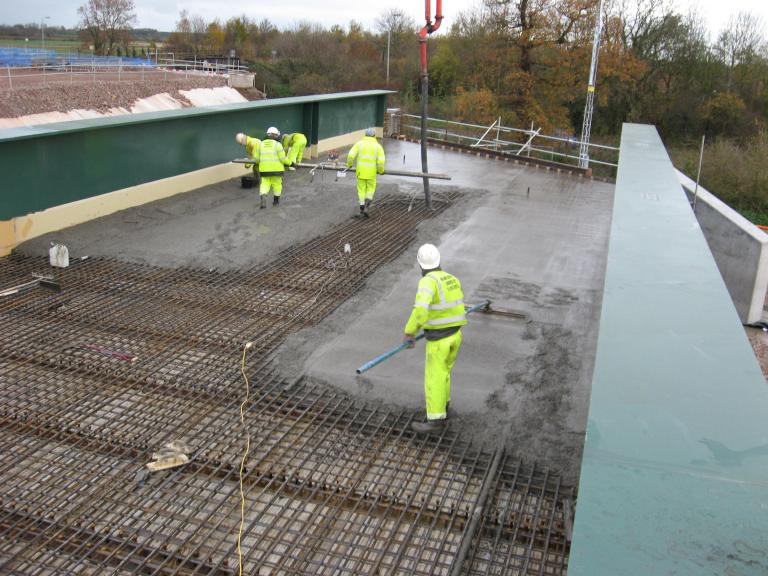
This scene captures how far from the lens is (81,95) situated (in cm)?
3528

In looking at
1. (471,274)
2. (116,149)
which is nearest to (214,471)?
(471,274)

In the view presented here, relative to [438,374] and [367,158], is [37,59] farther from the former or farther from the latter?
[438,374]

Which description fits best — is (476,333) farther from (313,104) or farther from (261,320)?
(313,104)

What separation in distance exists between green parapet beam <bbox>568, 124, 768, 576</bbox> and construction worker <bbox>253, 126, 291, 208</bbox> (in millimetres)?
7358

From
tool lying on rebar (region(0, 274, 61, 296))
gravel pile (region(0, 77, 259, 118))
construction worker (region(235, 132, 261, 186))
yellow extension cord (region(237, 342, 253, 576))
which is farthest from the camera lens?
gravel pile (region(0, 77, 259, 118))

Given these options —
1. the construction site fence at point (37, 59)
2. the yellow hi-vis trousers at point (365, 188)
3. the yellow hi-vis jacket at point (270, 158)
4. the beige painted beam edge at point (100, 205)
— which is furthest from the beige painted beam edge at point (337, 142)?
the construction site fence at point (37, 59)

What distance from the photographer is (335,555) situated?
14.0 feet

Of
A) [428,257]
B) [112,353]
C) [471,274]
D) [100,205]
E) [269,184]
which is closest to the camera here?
[428,257]

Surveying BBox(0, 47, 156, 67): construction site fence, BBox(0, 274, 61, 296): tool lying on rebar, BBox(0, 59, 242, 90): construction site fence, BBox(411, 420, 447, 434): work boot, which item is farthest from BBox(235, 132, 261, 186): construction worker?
BBox(0, 47, 156, 67): construction site fence

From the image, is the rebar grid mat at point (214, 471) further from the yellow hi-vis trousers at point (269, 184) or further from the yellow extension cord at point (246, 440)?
the yellow hi-vis trousers at point (269, 184)

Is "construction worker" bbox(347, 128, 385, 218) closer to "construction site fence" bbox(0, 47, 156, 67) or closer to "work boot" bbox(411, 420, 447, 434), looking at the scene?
"work boot" bbox(411, 420, 447, 434)

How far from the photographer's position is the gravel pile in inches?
1236

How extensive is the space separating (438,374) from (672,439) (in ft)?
8.19

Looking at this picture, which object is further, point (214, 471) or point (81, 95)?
point (81, 95)
